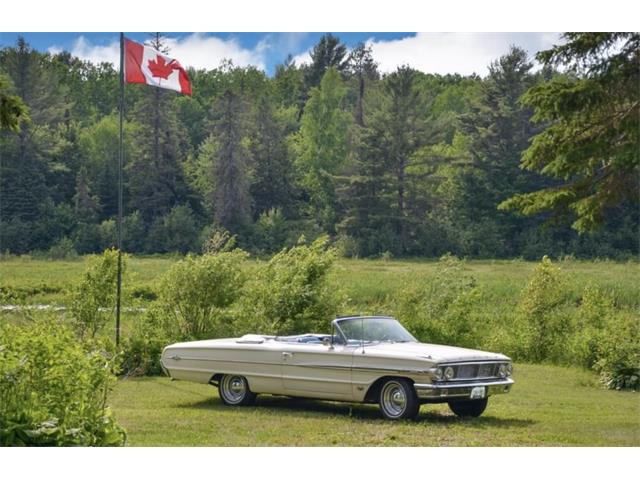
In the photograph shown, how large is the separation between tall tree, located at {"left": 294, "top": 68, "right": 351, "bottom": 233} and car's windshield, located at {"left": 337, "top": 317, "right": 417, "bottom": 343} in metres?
26.0

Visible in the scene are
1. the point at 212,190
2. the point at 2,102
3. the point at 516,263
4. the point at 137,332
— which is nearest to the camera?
the point at 2,102

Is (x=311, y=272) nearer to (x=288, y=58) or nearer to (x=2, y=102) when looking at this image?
(x=2, y=102)

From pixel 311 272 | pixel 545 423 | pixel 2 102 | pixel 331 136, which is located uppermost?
pixel 331 136

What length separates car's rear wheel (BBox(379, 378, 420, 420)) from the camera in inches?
405

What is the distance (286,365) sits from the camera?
36.5ft

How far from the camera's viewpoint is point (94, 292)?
1820cm

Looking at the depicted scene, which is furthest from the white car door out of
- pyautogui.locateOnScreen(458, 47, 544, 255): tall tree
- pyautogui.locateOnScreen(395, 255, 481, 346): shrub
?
pyautogui.locateOnScreen(458, 47, 544, 255): tall tree

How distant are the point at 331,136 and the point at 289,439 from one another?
38.4m

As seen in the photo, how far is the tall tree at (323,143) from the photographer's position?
40062 millimetres

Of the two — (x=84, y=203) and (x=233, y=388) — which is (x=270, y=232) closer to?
(x=84, y=203)

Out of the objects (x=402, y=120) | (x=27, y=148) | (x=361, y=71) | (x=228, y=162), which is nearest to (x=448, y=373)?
(x=27, y=148)

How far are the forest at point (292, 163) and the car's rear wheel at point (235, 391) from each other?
1734cm

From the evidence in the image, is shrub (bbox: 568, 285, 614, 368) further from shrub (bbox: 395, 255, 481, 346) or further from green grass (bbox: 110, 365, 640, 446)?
green grass (bbox: 110, 365, 640, 446)

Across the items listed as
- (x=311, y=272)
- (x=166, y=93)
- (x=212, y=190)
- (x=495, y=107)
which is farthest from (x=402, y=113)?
(x=311, y=272)
